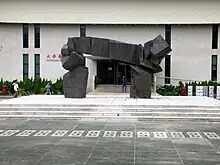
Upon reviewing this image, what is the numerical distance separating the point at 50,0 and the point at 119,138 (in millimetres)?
28357

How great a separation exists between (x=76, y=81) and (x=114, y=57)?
2.46 metres

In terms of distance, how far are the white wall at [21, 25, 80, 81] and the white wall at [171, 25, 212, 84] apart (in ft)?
35.7

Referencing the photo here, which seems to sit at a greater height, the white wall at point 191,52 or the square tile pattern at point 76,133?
the white wall at point 191,52

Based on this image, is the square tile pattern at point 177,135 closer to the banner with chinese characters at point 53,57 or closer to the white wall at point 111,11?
the white wall at point 111,11

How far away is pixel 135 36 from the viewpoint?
36.6 m

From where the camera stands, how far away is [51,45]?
122 ft

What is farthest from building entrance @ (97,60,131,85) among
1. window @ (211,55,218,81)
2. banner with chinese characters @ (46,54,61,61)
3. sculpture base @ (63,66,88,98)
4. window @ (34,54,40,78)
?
sculpture base @ (63,66,88,98)

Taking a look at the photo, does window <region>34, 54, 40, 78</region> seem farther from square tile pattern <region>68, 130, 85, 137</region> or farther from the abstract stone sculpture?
square tile pattern <region>68, 130, 85, 137</region>

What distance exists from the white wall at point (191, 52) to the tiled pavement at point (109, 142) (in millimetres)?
23982

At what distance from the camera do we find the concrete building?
34875 mm

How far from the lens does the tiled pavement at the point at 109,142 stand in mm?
7254

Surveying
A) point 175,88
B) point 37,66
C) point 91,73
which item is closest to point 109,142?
point 175,88

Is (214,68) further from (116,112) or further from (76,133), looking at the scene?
Answer: (76,133)

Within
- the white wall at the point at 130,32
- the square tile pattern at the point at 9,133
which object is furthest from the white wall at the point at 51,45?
the square tile pattern at the point at 9,133
